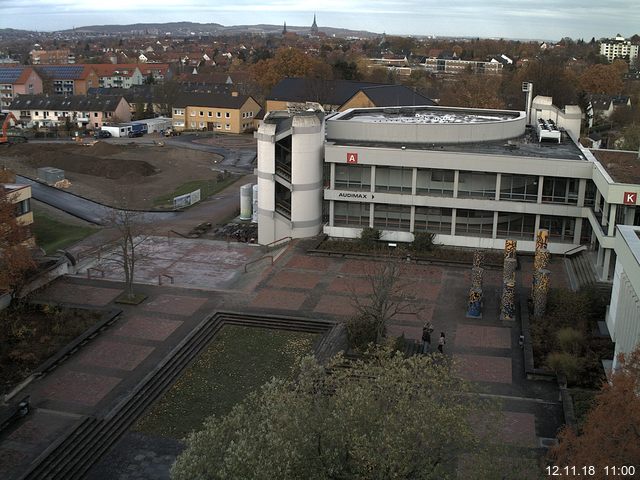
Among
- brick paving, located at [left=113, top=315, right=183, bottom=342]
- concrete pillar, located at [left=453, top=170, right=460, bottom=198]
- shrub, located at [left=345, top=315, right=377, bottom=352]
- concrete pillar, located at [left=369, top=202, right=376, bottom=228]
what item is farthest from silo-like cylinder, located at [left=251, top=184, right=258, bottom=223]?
shrub, located at [left=345, top=315, right=377, bottom=352]

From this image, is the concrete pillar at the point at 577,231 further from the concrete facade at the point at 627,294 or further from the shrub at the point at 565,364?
the shrub at the point at 565,364

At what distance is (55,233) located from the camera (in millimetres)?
50312

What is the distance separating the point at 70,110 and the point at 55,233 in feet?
214

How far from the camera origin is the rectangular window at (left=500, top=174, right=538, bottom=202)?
4394 centimetres

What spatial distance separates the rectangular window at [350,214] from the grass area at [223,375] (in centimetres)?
1505

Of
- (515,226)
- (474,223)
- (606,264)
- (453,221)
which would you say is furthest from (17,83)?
(606,264)

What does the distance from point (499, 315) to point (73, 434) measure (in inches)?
818

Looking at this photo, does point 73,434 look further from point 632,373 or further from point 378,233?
point 378,233

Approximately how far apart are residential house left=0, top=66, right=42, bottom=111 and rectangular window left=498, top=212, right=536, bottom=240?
114 m

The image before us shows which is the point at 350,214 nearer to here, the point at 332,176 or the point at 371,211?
the point at 371,211

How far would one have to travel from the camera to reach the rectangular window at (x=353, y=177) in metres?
46.2

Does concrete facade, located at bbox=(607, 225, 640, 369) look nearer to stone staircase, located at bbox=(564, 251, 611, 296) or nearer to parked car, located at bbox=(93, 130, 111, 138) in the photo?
stone staircase, located at bbox=(564, 251, 611, 296)

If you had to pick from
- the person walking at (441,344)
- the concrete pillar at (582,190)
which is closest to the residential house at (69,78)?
the concrete pillar at (582,190)

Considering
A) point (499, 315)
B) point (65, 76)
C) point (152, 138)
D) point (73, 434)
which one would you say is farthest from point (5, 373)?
point (65, 76)
